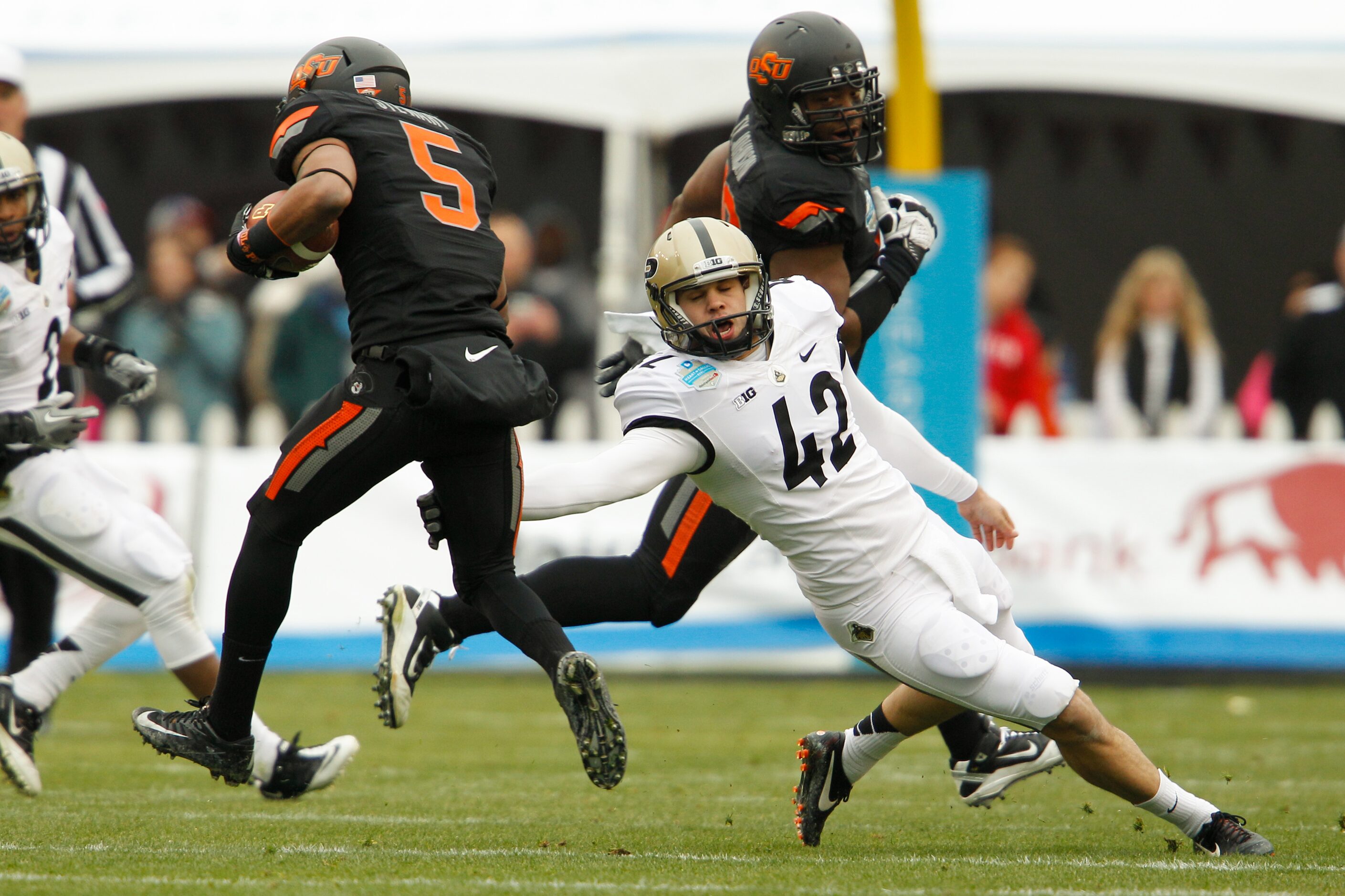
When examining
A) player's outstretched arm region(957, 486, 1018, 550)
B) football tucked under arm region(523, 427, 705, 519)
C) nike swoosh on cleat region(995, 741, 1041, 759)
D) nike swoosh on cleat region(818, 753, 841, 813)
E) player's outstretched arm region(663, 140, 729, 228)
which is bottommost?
nike swoosh on cleat region(995, 741, 1041, 759)

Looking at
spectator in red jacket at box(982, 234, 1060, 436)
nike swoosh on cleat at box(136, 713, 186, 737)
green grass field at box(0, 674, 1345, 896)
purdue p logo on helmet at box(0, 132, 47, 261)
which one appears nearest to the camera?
green grass field at box(0, 674, 1345, 896)

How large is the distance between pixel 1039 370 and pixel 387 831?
687 centimetres

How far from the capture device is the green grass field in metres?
4.04

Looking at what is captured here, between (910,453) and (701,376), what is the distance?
83 cm

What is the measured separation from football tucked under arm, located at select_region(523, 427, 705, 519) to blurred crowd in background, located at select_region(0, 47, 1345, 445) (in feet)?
17.7

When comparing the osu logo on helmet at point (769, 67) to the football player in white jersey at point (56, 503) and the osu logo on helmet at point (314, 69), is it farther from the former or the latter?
the football player in white jersey at point (56, 503)

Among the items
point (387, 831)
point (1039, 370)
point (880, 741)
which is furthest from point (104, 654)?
point (1039, 370)

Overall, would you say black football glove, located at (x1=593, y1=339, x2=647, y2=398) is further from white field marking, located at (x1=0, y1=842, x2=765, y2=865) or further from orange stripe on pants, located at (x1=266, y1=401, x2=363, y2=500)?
white field marking, located at (x1=0, y1=842, x2=765, y2=865)

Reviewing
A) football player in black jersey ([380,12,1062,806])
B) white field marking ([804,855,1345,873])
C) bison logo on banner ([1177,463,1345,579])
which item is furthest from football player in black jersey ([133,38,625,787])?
bison logo on banner ([1177,463,1345,579])

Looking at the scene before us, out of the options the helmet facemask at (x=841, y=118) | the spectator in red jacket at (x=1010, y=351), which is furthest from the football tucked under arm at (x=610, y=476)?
the spectator in red jacket at (x=1010, y=351)

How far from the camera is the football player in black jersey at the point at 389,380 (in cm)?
442

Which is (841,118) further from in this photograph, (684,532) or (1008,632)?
(1008,632)

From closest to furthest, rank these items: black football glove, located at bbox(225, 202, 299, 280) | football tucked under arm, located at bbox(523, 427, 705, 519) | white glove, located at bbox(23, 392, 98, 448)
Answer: football tucked under arm, located at bbox(523, 427, 705, 519) < black football glove, located at bbox(225, 202, 299, 280) < white glove, located at bbox(23, 392, 98, 448)

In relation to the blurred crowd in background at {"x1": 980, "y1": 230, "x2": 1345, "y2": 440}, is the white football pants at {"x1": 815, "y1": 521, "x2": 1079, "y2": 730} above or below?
above
